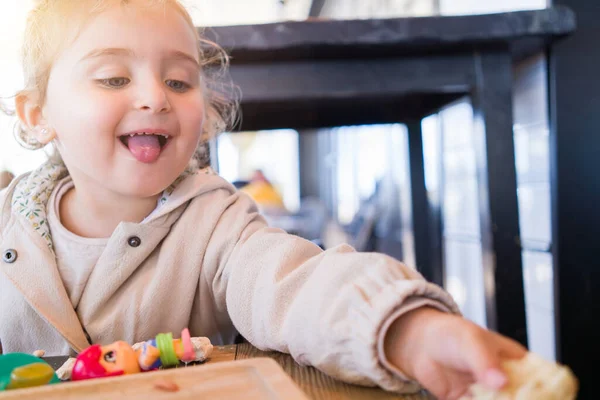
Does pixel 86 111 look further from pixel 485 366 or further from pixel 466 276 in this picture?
pixel 466 276

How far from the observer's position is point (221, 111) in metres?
1.05

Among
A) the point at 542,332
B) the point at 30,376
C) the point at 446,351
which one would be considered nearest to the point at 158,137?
the point at 30,376

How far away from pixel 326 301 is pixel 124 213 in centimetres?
40

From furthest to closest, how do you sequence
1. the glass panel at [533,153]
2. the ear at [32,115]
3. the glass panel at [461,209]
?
1. the glass panel at [461,209]
2. the glass panel at [533,153]
3. the ear at [32,115]

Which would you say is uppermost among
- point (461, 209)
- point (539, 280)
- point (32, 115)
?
point (32, 115)

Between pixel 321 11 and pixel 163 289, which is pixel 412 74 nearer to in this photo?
pixel 163 289

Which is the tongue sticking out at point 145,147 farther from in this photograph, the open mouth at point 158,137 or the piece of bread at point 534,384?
the piece of bread at point 534,384

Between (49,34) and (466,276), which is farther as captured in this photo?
(466,276)

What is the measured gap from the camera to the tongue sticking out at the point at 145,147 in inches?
24.9

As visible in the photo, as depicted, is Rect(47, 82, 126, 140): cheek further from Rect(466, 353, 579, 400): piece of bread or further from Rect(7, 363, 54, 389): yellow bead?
Rect(466, 353, 579, 400): piece of bread

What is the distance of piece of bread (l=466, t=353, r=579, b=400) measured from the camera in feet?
0.99

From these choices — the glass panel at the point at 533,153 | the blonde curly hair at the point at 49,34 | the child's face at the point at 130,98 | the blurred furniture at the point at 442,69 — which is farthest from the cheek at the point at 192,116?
the glass panel at the point at 533,153

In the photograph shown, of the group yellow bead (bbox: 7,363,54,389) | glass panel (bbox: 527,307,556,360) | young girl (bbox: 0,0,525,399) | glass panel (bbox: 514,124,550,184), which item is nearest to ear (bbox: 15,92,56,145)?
young girl (bbox: 0,0,525,399)

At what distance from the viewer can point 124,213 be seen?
72 centimetres
